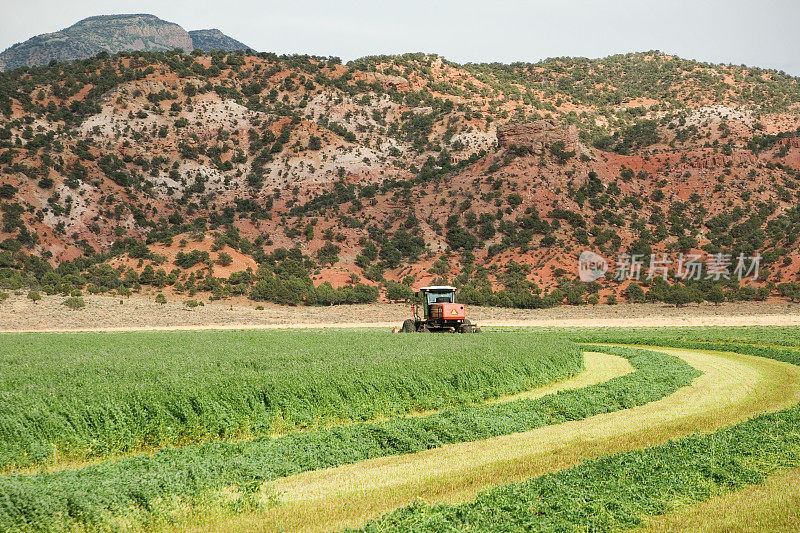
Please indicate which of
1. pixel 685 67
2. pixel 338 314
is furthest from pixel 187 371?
pixel 685 67

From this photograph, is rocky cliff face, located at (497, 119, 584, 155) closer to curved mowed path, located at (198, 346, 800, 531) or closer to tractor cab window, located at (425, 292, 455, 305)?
tractor cab window, located at (425, 292, 455, 305)

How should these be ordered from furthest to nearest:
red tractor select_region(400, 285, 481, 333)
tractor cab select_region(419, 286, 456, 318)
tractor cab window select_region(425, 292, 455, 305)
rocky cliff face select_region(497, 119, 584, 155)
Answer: rocky cliff face select_region(497, 119, 584, 155)
tractor cab window select_region(425, 292, 455, 305)
tractor cab select_region(419, 286, 456, 318)
red tractor select_region(400, 285, 481, 333)

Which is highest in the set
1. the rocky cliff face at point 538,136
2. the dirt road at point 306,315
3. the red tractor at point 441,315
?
the rocky cliff face at point 538,136

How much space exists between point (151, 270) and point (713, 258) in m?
64.9

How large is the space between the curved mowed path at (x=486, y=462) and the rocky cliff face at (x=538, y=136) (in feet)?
259

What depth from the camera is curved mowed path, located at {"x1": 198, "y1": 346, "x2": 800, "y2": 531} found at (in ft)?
34.2

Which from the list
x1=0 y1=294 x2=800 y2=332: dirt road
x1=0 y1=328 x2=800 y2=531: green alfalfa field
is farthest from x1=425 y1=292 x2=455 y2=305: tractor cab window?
x1=0 y1=294 x2=800 y2=332: dirt road

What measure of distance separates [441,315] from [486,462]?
92.4ft

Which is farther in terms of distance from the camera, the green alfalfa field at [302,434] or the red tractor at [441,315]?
the red tractor at [441,315]

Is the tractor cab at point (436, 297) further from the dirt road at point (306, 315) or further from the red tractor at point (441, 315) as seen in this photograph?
the dirt road at point (306, 315)

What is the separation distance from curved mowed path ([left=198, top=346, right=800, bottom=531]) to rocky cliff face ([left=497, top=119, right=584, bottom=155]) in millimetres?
78947

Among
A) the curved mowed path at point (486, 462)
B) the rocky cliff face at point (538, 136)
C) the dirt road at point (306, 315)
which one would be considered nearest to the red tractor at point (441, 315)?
the dirt road at point (306, 315)

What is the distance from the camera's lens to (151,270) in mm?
78375

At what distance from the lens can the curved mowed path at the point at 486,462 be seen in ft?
34.2
